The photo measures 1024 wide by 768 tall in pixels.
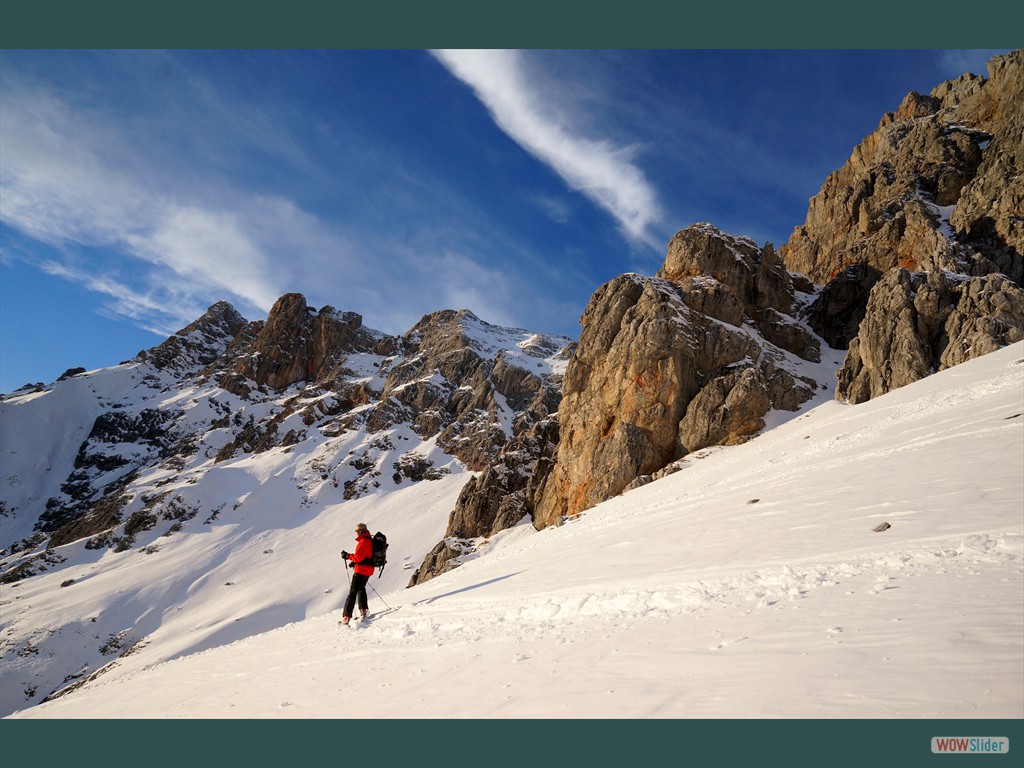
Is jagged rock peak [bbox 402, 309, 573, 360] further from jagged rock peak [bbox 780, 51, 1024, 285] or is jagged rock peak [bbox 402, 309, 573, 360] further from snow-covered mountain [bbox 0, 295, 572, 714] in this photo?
jagged rock peak [bbox 780, 51, 1024, 285]

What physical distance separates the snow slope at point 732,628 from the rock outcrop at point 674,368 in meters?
28.9

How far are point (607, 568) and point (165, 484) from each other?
131140 millimetres

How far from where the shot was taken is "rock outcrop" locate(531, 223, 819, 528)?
146 ft

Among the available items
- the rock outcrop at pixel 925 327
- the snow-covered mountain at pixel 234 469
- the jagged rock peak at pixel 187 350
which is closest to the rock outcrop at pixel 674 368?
the rock outcrop at pixel 925 327

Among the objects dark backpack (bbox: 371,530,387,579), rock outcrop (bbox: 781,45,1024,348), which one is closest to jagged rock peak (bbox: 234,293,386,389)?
rock outcrop (bbox: 781,45,1024,348)

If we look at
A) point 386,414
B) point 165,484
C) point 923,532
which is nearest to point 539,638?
point 923,532

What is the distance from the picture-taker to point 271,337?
543 feet

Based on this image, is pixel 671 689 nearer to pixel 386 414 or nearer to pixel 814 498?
pixel 814 498

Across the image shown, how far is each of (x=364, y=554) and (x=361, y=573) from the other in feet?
1.68

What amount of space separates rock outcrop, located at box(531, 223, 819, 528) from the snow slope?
28.9 metres

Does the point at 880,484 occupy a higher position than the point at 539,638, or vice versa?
the point at 880,484

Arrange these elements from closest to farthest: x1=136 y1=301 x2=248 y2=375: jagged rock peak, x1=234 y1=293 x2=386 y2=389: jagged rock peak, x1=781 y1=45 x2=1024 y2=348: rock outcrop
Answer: x1=781 y1=45 x2=1024 y2=348: rock outcrop → x1=234 y1=293 x2=386 y2=389: jagged rock peak → x1=136 y1=301 x2=248 y2=375: jagged rock peak

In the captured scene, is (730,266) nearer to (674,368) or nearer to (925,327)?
(674,368)

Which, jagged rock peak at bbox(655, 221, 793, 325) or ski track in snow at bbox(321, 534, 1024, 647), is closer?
ski track in snow at bbox(321, 534, 1024, 647)
